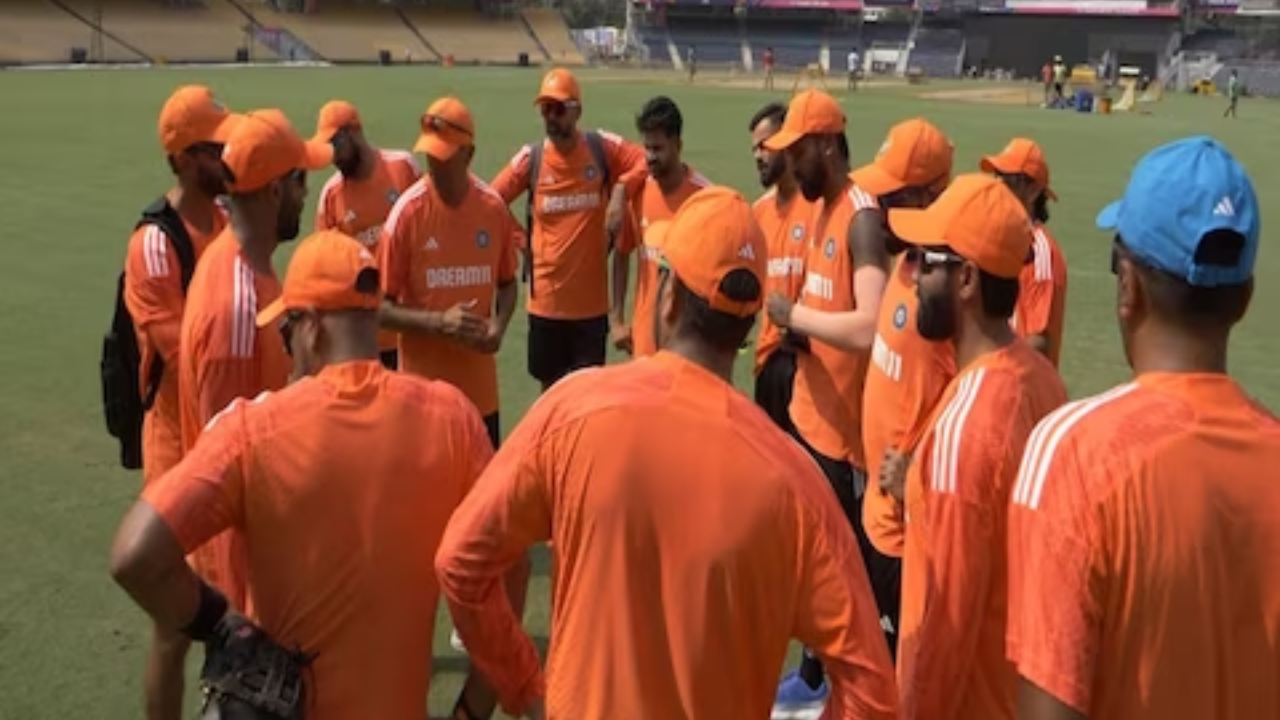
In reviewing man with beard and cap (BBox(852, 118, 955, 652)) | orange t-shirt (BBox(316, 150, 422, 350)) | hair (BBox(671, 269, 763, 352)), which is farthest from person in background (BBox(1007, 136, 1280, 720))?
orange t-shirt (BBox(316, 150, 422, 350))

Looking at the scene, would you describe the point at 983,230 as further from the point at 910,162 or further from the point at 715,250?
the point at 910,162

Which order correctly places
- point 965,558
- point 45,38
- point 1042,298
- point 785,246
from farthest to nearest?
point 45,38, point 785,246, point 1042,298, point 965,558

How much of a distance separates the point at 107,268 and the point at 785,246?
9.50 metres

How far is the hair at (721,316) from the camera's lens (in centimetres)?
272

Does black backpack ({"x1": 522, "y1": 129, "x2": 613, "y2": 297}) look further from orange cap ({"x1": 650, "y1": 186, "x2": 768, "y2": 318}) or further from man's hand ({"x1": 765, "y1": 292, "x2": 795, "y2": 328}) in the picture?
orange cap ({"x1": 650, "y1": 186, "x2": 768, "y2": 318})

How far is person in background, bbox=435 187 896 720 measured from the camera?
8.70 ft

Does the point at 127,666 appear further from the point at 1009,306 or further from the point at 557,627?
the point at 1009,306

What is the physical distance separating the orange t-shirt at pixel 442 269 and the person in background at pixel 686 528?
3270mm

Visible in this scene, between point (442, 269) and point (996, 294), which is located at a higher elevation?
point (996, 294)

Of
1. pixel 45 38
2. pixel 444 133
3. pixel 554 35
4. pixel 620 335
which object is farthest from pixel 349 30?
pixel 444 133

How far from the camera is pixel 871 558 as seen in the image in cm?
454

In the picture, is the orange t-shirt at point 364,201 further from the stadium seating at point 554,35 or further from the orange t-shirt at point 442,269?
the stadium seating at point 554,35

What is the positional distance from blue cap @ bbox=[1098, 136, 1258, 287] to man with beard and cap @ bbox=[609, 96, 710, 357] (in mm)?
4089

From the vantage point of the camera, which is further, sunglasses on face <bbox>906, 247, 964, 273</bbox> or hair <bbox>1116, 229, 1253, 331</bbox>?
sunglasses on face <bbox>906, 247, 964, 273</bbox>
